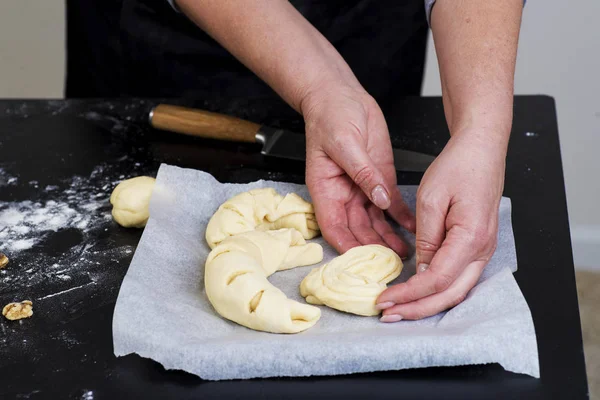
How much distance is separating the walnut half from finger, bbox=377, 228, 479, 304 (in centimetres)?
58

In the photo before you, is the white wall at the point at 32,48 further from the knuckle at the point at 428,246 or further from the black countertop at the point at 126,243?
the knuckle at the point at 428,246

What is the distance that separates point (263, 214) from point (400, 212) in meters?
0.27

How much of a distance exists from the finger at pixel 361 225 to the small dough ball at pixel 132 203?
393mm

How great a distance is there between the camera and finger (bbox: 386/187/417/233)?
58.1 inches

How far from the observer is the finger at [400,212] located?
1.48 metres

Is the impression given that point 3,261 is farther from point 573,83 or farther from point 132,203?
point 573,83

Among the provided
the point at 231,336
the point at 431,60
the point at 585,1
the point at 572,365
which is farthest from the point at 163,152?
the point at 585,1

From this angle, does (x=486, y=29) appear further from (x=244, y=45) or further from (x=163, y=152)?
(x=163, y=152)

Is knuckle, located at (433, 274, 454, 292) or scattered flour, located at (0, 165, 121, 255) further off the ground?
scattered flour, located at (0, 165, 121, 255)

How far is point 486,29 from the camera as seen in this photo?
154 centimetres

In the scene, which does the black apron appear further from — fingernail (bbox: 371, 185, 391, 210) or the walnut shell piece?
the walnut shell piece

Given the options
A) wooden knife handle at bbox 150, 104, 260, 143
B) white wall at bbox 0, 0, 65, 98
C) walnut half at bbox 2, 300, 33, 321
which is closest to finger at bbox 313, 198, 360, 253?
wooden knife handle at bbox 150, 104, 260, 143

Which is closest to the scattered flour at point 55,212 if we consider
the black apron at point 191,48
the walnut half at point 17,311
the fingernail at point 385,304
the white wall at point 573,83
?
the walnut half at point 17,311

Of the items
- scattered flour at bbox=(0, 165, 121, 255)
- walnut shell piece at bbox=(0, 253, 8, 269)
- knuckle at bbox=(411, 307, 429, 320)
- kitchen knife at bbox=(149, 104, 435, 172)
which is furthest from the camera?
kitchen knife at bbox=(149, 104, 435, 172)
